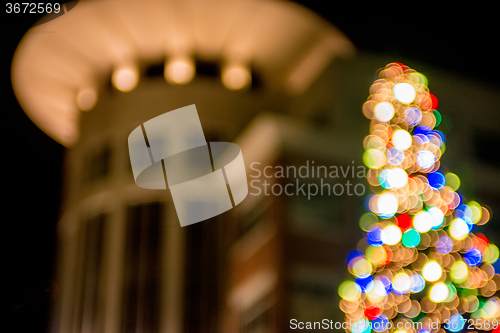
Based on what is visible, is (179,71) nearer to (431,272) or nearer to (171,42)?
(171,42)

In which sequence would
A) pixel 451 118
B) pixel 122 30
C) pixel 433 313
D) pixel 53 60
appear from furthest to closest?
pixel 53 60 < pixel 122 30 < pixel 451 118 < pixel 433 313

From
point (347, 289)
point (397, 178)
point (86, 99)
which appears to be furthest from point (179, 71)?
point (397, 178)

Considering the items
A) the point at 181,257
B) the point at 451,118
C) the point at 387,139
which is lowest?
the point at 181,257

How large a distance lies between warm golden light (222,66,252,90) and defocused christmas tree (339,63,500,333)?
622cm

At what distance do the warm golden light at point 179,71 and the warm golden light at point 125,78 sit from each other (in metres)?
0.77

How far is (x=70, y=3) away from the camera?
183 inches

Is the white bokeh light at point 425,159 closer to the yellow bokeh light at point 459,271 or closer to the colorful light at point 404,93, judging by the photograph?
the colorful light at point 404,93

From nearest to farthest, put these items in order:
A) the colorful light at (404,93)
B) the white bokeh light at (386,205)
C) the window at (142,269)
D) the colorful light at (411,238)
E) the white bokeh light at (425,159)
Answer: the colorful light at (411,238) < the white bokeh light at (386,205) < the white bokeh light at (425,159) < the colorful light at (404,93) < the window at (142,269)

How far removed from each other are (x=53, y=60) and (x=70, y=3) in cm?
935

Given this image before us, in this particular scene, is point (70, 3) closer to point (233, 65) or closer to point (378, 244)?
point (378, 244)

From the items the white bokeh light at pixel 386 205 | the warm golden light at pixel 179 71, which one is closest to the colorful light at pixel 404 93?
the white bokeh light at pixel 386 205

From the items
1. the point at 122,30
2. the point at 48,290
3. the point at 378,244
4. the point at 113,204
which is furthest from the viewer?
the point at 122,30

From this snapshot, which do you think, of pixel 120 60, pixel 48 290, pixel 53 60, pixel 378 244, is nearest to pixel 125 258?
pixel 120 60

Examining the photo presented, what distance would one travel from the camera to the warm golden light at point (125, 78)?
39.8 feet
